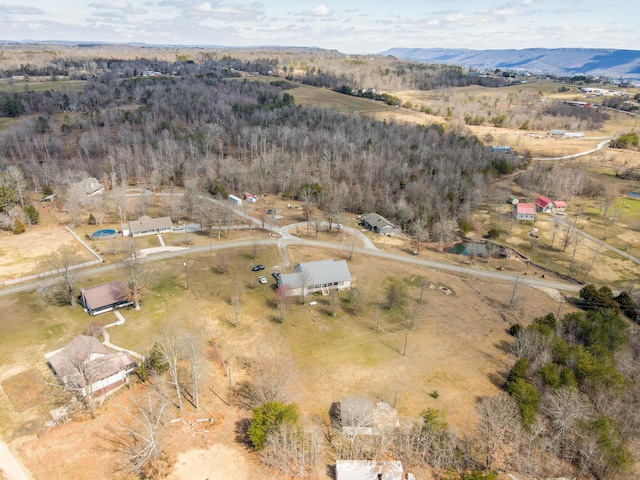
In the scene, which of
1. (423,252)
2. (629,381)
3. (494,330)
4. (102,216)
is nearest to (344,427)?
(494,330)

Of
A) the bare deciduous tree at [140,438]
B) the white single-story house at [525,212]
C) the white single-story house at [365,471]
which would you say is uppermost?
the white single-story house at [525,212]

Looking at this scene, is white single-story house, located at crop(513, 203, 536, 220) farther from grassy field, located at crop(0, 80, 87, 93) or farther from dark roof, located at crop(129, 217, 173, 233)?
grassy field, located at crop(0, 80, 87, 93)

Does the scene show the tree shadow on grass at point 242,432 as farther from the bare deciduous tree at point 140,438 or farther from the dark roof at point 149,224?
the dark roof at point 149,224

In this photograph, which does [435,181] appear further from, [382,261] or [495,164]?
[382,261]

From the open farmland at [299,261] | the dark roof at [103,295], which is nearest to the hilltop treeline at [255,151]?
the open farmland at [299,261]

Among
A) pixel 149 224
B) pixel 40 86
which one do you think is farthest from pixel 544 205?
pixel 40 86
